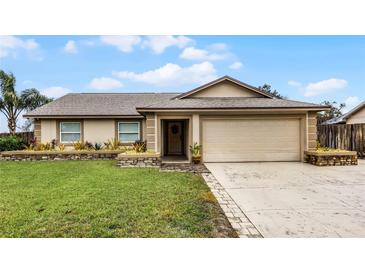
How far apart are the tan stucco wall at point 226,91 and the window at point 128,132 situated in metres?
4.50

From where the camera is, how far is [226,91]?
13.9 metres

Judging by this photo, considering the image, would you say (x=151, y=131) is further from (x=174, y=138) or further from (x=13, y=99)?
(x=13, y=99)

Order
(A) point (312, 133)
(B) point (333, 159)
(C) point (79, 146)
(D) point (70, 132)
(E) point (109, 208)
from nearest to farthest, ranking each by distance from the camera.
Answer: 1. (E) point (109, 208)
2. (B) point (333, 159)
3. (A) point (312, 133)
4. (C) point (79, 146)
5. (D) point (70, 132)

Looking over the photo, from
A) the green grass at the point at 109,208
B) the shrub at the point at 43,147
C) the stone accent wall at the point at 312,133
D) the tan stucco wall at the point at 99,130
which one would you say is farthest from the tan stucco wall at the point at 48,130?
the stone accent wall at the point at 312,133

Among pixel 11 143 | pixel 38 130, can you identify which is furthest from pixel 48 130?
pixel 11 143

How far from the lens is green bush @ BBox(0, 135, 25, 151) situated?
47.3 ft

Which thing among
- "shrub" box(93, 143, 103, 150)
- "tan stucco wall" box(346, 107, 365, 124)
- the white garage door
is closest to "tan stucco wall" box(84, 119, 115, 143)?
"shrub" box(93, 143, 103, 150)

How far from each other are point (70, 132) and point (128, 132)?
137 inches

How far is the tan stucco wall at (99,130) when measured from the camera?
15000mm

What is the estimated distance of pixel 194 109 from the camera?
37.0ft

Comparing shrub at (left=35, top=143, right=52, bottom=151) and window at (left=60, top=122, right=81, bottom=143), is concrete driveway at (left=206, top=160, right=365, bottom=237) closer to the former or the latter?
window at (left=60, top=122, right=81, bottom=143)
